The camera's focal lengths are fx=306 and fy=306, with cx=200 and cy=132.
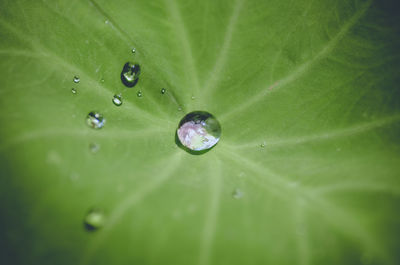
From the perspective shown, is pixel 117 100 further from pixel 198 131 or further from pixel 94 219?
pixel 94 219

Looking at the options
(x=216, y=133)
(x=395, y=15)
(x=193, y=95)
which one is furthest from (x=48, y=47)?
(x=395, y=15)

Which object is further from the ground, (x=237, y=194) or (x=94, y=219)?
(x=237, y=194)

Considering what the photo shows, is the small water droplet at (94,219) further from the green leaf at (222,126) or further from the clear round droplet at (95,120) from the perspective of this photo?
the clear round droplet at (95,120)

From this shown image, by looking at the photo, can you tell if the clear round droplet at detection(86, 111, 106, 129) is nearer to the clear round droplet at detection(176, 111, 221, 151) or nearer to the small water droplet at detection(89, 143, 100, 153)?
the small water droplet at detection(89, 143, 100, 153)

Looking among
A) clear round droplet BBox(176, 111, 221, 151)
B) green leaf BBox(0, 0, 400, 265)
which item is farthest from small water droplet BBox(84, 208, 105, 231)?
clear round droplet BBox(176, 111, 221, 151)

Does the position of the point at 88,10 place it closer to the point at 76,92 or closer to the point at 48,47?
the point at 48,47

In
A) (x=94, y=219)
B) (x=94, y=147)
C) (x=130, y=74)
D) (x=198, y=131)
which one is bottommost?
(x=94, y=219)

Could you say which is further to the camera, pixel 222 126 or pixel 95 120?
pixel 222 126

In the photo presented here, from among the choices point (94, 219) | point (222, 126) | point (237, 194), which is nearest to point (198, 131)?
point (222, 126)
